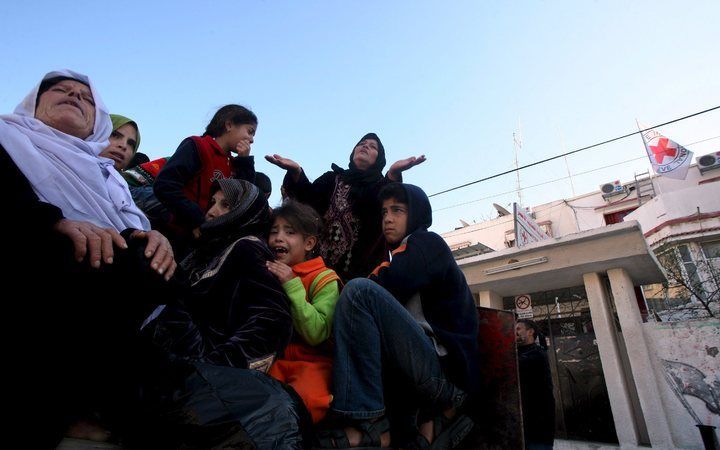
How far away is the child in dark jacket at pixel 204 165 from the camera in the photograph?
7.71 ft

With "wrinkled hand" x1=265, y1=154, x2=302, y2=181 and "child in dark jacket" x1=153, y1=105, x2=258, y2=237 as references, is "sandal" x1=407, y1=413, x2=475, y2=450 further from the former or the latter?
"wrinkled hand" x1=265, y1=154, x2=302, y2=181

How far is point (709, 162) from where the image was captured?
67.2ft

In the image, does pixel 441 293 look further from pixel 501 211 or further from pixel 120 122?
pixel 501 211

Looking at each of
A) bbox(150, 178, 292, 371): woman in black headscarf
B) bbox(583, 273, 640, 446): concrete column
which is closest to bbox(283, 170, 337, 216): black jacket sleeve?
bbox(150, 178, 292, 371): woman in black headscarf

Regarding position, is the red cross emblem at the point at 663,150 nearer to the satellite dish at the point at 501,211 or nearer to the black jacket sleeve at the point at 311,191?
the satellite dish at the point at 501,211

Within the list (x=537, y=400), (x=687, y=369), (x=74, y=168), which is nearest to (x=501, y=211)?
(x=687, y=369)

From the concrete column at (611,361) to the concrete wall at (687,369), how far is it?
0.62 metres

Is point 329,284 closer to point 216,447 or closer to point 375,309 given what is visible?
point 375,309

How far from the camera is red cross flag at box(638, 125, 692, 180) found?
1396cm

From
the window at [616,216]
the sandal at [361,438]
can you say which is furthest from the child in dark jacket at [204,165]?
the window at [616,216]

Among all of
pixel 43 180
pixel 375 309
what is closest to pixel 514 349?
pixel 375 309

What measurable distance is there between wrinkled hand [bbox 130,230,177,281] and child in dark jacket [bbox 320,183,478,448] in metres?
0.83

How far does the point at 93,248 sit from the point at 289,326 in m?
0.84

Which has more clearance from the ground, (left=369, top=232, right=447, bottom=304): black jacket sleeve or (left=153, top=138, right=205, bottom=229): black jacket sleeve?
(left=153, top=138, right=205, bottom=229): black jacket sleeve
